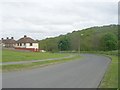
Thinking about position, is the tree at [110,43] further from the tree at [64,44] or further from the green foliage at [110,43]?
the tree at [64,44]

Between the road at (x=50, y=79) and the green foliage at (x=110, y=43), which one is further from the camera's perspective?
the green foliage at (x=110, y=43)

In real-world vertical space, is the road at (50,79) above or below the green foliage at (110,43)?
below

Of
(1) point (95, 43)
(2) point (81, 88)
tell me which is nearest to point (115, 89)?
(2) point (81, 88)

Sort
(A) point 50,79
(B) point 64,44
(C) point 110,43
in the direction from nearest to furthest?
(A) point 50,79 → (C) point 110,43 → (B) point 64,44

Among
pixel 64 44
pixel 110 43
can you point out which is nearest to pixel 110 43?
pixel 110 43

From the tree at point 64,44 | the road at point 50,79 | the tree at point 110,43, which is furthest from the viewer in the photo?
the tree at point 64,44

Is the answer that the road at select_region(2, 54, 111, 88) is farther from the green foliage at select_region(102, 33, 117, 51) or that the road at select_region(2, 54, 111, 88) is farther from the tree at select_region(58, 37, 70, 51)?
the tree at select_region(58, 37, 70, 51)

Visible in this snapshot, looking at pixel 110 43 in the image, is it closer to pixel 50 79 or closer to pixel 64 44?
pixel 64 44

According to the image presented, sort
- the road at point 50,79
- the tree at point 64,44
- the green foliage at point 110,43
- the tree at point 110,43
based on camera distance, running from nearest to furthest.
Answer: the road at point 50,79, the tree at point 110,43, the green foliage at point 110,43, the tree at point 64,44

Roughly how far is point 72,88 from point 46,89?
1.40 m

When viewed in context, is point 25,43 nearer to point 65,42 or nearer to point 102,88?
point 65,42

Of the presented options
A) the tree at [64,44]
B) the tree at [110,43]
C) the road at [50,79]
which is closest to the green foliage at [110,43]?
the tree at [110,43]

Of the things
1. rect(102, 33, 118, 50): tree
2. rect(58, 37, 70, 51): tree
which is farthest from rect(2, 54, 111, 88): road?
rect(58, 37, 70, 51): tree

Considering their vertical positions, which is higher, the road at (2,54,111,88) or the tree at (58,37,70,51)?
the tree at (58,37,70,51)
